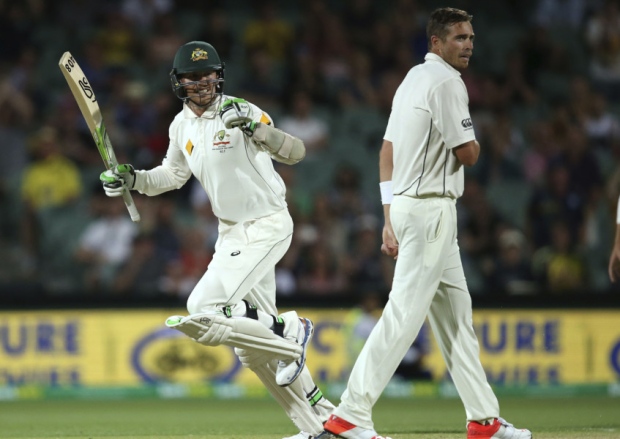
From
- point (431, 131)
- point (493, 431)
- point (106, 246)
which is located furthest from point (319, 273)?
point (431, 131)

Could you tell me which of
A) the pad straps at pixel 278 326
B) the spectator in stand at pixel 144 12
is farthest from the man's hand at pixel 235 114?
the spectator in stand at pixel 144 12

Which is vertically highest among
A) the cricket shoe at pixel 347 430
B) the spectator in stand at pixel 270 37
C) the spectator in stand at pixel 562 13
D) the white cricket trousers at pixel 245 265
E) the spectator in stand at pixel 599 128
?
the spectator in stand at pixel 562 13

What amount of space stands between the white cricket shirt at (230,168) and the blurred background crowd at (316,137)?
4883 millimetres

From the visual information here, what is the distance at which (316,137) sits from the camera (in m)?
13.2

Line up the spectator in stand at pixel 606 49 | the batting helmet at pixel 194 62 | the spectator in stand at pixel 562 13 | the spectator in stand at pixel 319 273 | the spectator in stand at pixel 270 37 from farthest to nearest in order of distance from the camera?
1. the spectator in stand at pixel 562 13
2. the spectator in stand at pixel 606 49
3. the spectator in stand at pixel 270 37
4. the spectator in stand at pixel 319 273
5. the batting helmet at pixel 194 62

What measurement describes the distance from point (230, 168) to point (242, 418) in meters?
3.04

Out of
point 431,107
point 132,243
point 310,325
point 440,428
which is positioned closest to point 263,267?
point 310,325

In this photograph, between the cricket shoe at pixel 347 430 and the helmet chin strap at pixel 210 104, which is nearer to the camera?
the cricket shoe at pixel 347 430

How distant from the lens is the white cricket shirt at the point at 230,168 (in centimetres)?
605

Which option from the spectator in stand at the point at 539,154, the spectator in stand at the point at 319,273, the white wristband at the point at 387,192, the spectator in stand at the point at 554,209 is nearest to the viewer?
the white wristband at the point at 387,192

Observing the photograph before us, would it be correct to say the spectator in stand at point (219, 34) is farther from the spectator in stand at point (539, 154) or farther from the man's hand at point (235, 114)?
the man's hand at point (235, 114)

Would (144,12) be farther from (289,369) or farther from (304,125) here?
(289,369)

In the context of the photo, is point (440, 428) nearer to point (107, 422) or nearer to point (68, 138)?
point (107, 422)

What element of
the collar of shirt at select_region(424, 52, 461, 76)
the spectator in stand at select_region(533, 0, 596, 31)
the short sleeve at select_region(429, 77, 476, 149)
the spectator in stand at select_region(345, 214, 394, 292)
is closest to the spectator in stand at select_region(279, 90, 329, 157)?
the spectator in stand at select_region(345, 214, 394, 292)
